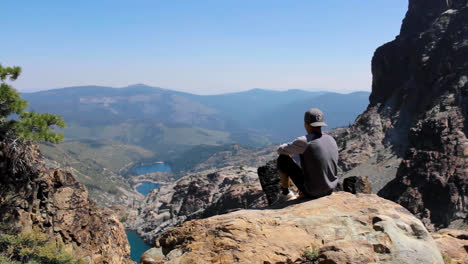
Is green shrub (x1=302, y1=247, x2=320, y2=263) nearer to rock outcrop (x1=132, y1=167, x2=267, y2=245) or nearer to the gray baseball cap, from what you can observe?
the gray baseball cap

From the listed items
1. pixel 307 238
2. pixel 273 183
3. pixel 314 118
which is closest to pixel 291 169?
pixel 314 118

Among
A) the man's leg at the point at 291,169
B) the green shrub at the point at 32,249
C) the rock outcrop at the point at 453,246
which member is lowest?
the green shrub at the point at 32,249

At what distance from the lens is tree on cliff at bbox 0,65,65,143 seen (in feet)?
57.5

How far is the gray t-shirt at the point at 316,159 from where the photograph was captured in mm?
9750

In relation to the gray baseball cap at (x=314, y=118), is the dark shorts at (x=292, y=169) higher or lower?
lower

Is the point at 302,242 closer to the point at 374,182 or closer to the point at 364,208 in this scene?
the point at 364,208

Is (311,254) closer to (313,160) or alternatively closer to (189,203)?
(313,160)

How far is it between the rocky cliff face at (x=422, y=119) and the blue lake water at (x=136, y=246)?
5330 cm

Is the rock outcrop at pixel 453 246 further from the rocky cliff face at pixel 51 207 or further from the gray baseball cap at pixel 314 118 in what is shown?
the rocky cliff face at pixel 51 207

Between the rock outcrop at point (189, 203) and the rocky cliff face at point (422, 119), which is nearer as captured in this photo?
the rocky cliff face at point (422, 119)

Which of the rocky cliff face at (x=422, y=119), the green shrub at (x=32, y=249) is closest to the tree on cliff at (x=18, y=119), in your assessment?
the green shrub at (x=32, y=249)

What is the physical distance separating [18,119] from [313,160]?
15939mm

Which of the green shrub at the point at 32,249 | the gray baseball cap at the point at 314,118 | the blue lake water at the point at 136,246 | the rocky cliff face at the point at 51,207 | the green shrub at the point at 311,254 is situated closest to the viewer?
the green shrub at the point at 311,254

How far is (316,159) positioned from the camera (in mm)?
9773
